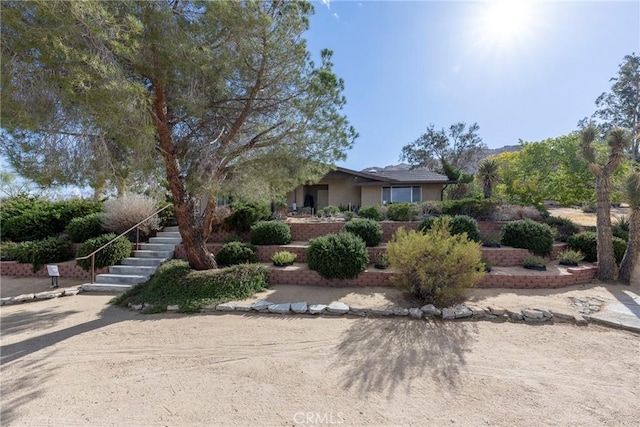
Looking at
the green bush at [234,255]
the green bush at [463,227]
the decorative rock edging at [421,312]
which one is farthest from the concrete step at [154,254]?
the green bush at [463,227]

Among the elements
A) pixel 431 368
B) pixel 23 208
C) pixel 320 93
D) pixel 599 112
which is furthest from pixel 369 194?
pixel 599 112

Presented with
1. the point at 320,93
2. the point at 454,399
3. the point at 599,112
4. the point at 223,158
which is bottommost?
the point at 454,399

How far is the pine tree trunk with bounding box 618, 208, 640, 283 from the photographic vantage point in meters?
6.60

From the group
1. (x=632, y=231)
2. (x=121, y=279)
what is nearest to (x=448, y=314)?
(x=632, y=231)

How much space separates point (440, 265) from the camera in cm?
525

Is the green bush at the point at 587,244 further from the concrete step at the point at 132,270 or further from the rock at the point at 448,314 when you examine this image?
the concrete step at the point at 132,270

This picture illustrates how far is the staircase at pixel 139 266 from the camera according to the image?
7.26 meters

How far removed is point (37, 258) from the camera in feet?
27.2

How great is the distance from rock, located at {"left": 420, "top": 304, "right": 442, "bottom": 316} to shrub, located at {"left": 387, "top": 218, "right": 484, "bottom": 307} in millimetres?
291

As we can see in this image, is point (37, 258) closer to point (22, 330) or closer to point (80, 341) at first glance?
point (22, 330)

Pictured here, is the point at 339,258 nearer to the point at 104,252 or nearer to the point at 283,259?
the point at 283,259

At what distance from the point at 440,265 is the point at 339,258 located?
2.32 m

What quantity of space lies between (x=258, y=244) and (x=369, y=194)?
9.30m

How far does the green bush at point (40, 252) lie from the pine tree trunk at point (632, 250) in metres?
16.3
